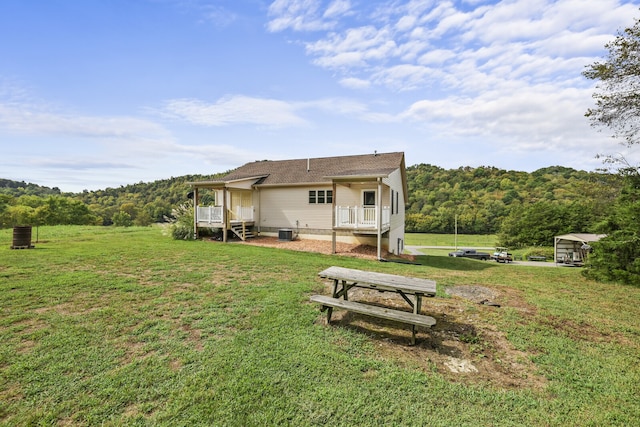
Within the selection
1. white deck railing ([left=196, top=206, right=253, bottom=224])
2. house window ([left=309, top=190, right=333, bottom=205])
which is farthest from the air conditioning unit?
white deck railing ([left=196, top=206, right=253, bottom=224])

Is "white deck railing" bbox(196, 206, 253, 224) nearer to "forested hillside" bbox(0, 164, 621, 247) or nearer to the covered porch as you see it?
the covered porch

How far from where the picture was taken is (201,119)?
1639cm

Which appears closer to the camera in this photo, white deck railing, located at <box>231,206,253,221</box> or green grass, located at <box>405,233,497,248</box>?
white deck railing, located at <box>231,206,253,221</box>

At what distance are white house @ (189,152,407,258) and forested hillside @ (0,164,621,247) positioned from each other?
12.9 m

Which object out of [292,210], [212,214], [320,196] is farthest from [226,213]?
[320,196]

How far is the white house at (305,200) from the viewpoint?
49.7 feet

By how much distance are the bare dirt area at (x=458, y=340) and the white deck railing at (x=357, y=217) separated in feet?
21.5

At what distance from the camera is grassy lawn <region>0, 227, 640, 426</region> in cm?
256

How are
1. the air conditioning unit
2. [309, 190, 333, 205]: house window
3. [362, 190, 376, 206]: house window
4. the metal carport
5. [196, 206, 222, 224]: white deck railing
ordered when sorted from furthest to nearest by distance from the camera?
the metal carport → the air conditioning unit → [309, 190, 333, 205]: house window → [196, 206, 222, 224]: white deck railing → [362, 190, 376, 206]: house window

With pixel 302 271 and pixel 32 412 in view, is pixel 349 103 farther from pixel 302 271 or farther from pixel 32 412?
pixel 32 412

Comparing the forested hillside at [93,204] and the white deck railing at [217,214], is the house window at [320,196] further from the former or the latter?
the forested hillside at [93,204]

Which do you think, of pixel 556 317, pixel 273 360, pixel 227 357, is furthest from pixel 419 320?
pixel 556 317

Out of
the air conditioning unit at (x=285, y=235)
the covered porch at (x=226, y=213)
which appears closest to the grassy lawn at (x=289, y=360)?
the covered porch at (x=226, y=213)

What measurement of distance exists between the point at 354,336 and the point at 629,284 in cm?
1039
